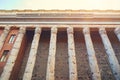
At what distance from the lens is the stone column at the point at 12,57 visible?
1072cm

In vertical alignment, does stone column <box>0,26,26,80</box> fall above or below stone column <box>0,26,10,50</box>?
below

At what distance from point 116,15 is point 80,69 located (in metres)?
6.14

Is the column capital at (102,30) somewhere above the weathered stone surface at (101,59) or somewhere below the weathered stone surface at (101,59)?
above

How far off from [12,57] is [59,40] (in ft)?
16.6

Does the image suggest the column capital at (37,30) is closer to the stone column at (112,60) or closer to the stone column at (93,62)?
the stone column at (93,62)

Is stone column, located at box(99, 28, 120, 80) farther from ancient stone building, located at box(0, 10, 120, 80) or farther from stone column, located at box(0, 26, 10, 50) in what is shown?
stone column, located at box(0, 26, 10, 50)

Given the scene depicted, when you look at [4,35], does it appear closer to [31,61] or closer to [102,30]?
[31,61]

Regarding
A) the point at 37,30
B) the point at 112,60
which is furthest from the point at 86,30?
the point at 37,30

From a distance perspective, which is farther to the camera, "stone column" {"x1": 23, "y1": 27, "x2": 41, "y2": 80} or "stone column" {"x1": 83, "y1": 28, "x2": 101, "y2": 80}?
"stone column" {"x1": 23, "y1": 27, "x2": 41, "y2": 80}

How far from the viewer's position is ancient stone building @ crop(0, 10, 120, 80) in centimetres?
1251

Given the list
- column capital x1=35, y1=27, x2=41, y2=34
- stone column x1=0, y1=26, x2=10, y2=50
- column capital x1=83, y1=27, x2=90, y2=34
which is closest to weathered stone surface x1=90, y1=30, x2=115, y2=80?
column capital x1=83, y1=27, x2=90, y2=34

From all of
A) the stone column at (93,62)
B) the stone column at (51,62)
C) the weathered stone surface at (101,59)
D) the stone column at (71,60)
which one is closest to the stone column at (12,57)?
the stone column at (51,62)

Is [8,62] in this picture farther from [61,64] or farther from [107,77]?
[107,77]

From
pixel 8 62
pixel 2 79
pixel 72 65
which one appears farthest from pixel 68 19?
pixel 2 79
